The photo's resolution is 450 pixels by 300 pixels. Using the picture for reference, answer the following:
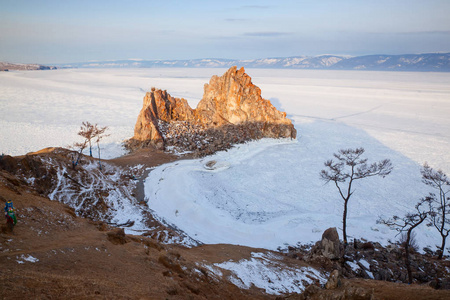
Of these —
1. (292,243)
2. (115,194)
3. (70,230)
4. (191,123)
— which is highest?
(191,123)

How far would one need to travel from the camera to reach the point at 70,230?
12.4 metres

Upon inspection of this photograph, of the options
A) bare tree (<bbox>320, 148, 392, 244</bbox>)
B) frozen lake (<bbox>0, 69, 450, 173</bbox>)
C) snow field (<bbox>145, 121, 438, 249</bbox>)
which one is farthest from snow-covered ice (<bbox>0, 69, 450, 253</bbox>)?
bare tree (<bbox>320, 148, 392, 244</bbox>)

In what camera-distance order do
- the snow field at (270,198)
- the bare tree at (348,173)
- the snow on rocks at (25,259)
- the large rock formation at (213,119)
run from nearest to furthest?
the snow on rocks at (25,259)
the bare tree at (348,173)
the snow field at (270,198)
the large rock formation at (213,119)

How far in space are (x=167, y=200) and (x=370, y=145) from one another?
33.5 m

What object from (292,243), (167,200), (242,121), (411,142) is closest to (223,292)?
(292,243)

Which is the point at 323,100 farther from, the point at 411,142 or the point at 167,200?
the point at 167,200

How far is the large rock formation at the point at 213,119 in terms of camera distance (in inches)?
1448

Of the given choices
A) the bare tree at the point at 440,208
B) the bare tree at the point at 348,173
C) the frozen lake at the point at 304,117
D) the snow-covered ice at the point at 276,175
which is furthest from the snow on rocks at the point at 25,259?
the frozen lake at the point at 304,117

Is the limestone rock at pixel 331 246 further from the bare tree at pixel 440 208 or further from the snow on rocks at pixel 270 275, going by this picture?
the bare tree at pixel 440 208

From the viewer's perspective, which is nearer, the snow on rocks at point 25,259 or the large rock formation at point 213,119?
the snow on rocks at point 25,259

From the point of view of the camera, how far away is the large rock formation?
36.8 meters

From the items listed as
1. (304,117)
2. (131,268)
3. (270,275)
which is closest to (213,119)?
(270,275)

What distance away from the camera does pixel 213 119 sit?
1649 inches

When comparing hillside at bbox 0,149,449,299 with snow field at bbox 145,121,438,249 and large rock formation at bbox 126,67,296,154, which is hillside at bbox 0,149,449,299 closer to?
snow field at bbox 145,121,438,249
